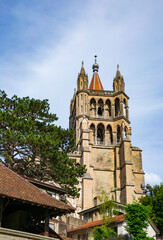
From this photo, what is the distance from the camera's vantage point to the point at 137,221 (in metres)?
29.8

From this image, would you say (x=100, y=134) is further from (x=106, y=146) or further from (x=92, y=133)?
(x=106, y=146)

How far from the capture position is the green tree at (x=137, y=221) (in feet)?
96.0

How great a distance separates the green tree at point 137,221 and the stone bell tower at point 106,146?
72.1ft

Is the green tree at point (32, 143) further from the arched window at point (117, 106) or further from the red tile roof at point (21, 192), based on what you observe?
the arched window at point (117, 106)

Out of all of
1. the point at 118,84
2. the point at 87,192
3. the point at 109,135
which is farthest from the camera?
the point at 118,84

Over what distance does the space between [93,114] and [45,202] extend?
52635 millimetres

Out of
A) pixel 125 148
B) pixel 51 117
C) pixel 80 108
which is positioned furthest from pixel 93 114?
pixel 51 117

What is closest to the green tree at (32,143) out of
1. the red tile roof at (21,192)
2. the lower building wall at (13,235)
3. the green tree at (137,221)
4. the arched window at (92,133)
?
the green tree at (137,221)

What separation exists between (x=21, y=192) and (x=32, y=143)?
1341 cm

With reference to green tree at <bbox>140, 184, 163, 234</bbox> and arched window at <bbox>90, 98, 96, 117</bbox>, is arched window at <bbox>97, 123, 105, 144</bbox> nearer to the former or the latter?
arched window at <bbox>90, 98, 96, 117</bbox>

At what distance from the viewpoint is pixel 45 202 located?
60.3 feet

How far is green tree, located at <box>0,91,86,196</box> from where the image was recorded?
31.3 meters

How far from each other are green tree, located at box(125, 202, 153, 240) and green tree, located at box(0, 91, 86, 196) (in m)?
6.85

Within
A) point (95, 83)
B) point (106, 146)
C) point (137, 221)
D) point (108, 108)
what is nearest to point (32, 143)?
point (137, 221)
